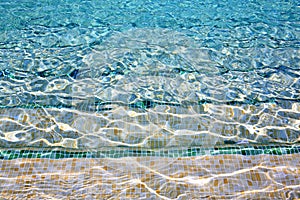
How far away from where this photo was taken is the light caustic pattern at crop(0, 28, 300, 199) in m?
2.65

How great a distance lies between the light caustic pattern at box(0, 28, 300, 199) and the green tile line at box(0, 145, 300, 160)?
0.05 metres

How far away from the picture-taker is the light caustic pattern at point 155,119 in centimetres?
265

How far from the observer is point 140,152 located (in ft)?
9.83

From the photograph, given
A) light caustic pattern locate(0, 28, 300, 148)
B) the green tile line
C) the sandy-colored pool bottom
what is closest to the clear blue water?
light caustic pattern locate(0, 28, 300, 148)

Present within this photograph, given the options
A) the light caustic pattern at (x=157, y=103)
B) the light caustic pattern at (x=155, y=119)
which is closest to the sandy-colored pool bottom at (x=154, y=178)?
the light caustic pattern at (x=155, y=119)

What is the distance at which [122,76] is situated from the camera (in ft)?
13.7

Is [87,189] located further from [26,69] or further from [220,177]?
[26,69]

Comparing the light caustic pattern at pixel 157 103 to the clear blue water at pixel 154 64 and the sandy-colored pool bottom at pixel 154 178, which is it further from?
the sandy-colored pool bottom at pixel 154 178

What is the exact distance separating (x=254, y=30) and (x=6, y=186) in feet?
15.0

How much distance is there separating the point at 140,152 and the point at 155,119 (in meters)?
0.54

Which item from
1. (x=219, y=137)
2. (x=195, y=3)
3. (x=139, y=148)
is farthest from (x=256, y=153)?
(x=195, y=3)

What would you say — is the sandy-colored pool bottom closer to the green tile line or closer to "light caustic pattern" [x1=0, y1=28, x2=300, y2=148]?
the green tile line

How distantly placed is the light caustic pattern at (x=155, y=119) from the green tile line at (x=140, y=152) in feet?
0.16

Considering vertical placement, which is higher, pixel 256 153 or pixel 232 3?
pixel 232 3
